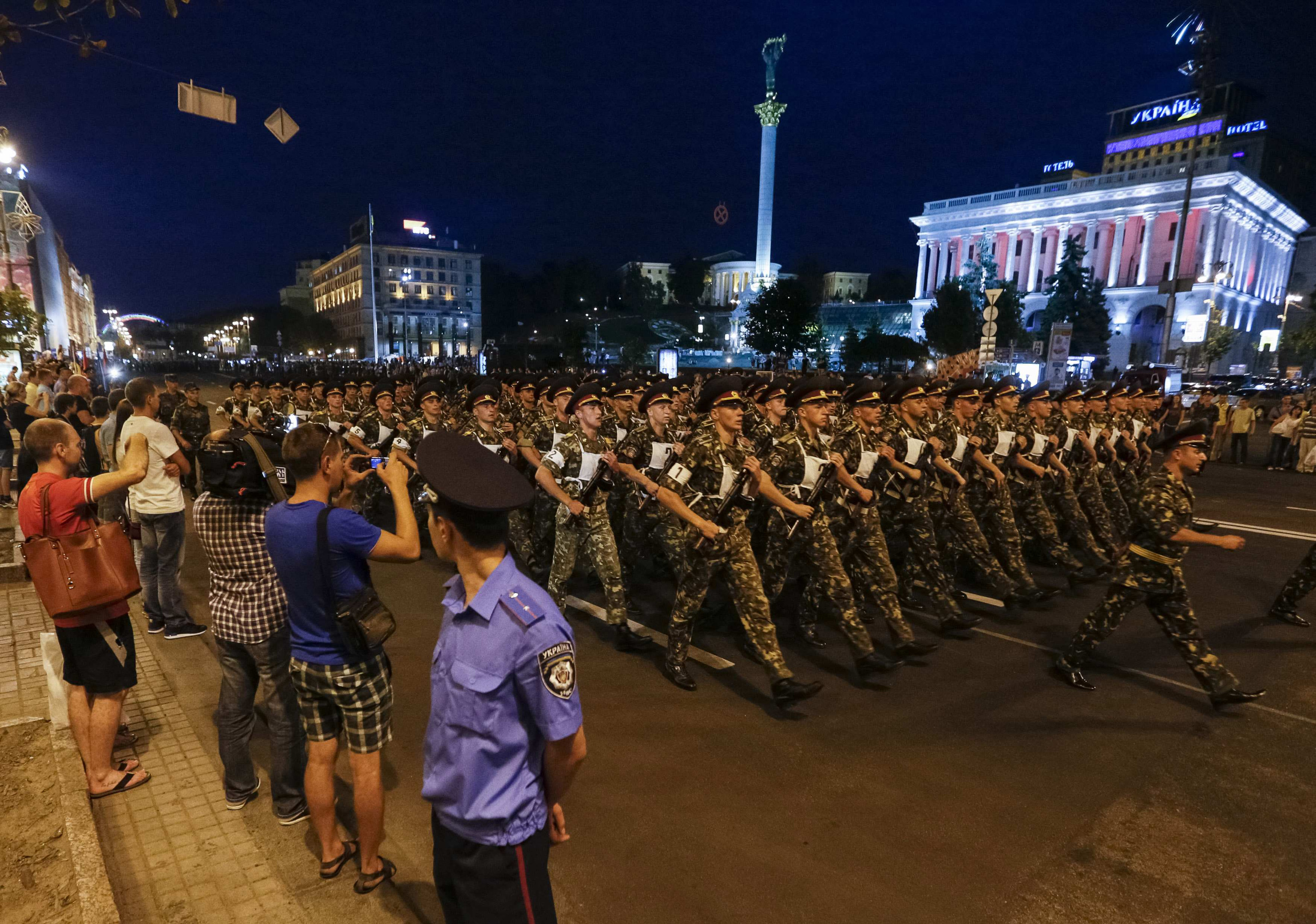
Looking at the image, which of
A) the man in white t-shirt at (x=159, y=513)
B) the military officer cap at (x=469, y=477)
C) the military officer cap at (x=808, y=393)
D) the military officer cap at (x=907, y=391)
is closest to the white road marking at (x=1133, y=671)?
the military officer cap at (x=907, y=391)

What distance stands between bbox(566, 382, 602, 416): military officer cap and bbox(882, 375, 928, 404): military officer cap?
3.18m

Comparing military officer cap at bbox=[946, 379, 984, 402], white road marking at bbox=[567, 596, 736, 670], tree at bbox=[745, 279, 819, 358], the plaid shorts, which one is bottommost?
white road marking at bbox=[567, 596, 736, 670]

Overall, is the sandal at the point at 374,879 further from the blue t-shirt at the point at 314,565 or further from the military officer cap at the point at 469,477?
the military officer cap at the point at 469,477

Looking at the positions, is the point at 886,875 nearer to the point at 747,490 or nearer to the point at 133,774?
the point at 747,490

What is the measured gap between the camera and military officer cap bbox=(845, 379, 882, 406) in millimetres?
6684

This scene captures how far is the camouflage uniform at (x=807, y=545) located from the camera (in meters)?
5.39

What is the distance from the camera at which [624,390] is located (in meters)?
9.58

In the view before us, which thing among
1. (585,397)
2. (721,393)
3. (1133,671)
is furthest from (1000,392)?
(585,397)

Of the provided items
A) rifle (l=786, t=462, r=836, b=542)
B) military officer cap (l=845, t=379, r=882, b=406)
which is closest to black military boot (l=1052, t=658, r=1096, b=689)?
rifle (l=786, t=462, r=836, b=542)

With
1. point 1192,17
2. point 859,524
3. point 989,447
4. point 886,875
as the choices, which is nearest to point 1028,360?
point 1192,17

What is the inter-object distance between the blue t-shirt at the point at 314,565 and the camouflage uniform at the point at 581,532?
121 inches

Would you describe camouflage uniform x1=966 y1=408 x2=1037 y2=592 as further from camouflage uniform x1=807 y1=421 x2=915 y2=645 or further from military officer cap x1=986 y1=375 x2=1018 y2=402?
camouflage uniform x1=807 y1=421 x2=915 y2=645

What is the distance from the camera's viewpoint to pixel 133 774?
153 inches

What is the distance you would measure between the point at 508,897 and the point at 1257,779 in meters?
4.82
